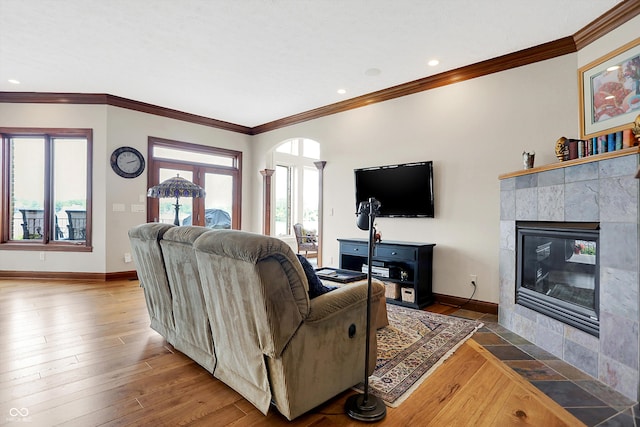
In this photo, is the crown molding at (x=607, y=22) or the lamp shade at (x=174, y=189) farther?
the lamp shade at (x=174, y=189)

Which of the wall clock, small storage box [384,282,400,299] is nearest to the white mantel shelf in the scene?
small storage box [384,282,400,299]

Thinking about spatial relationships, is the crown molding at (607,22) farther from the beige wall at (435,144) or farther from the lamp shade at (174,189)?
the lamp shade at (174,189)

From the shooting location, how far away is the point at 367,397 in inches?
71.9

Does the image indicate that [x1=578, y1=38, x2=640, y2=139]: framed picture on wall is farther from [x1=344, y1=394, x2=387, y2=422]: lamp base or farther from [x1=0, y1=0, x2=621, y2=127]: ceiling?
[x1=344, y1=394, x2=387, y2=422]: lamp base

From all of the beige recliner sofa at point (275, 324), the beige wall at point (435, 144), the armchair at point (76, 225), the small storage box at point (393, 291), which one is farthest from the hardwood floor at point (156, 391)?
the armchair at point (76, 225)

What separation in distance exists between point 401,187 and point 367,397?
3020 mm

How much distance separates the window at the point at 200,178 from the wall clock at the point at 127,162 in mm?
187

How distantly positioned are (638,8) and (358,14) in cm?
218

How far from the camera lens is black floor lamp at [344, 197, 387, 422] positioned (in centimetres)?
175

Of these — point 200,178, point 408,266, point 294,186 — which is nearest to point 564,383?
point 408,266

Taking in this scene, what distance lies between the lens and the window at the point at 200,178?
18.7 feet

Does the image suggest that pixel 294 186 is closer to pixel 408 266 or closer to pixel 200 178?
pixel 200 178

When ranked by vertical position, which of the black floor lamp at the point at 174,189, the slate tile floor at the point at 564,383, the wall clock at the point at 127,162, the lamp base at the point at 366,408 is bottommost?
the slate tile floor at the point at 564,383

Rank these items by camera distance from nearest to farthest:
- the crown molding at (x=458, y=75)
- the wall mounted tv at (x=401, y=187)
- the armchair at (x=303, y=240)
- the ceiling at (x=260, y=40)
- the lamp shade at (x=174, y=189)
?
the ceiling at (x=260, y=40) < the crown molding at (x=458, y=75) < the lamp shade at (x=174, y=189) < the wall mounted tv at (x=401, y=187) < the armchair at (x=303, y=240)
